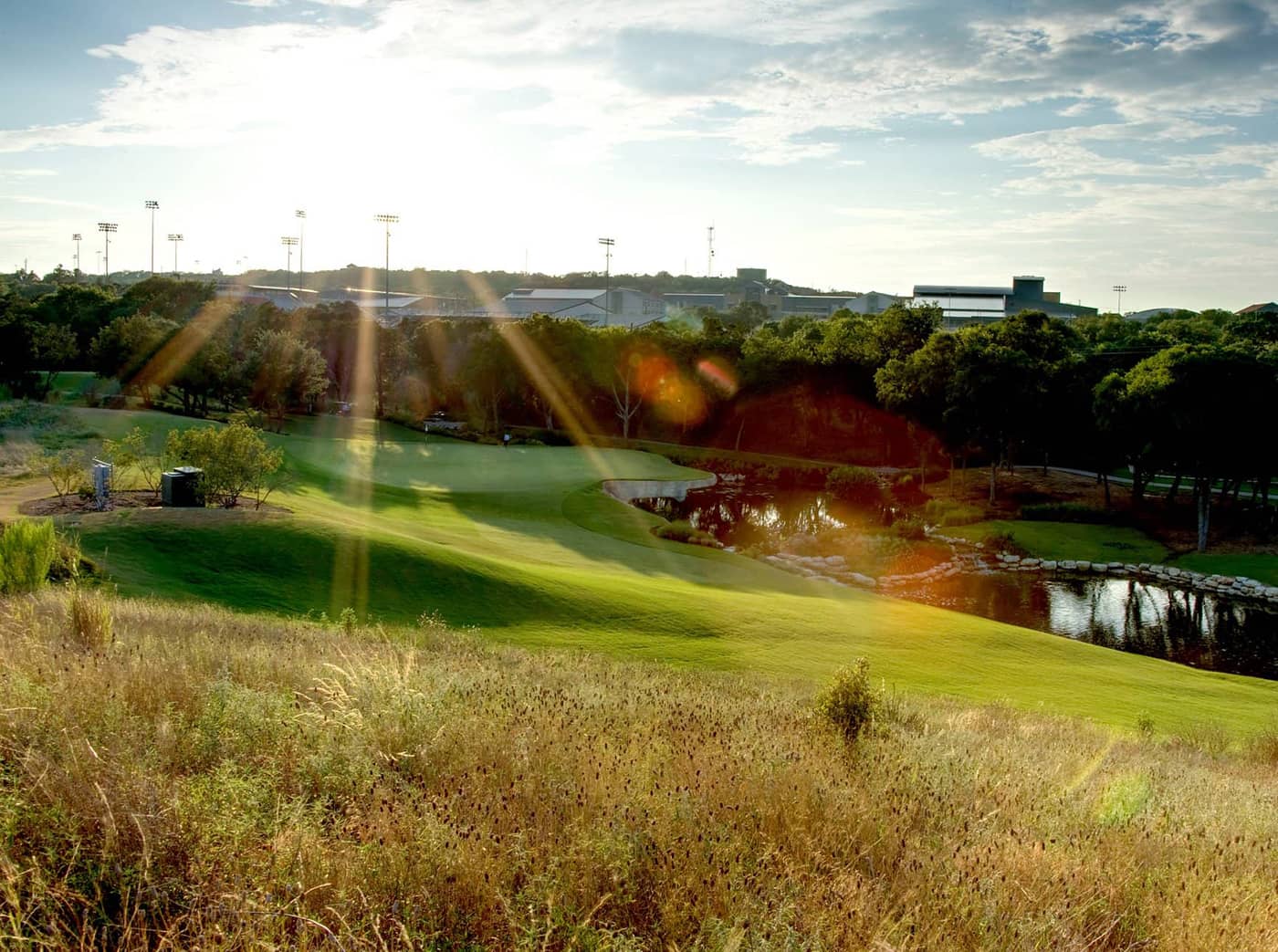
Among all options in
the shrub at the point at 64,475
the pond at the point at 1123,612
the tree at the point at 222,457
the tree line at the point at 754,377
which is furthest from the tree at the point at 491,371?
the shrub at the point at 64,475

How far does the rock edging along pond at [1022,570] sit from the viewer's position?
32312 millimetres

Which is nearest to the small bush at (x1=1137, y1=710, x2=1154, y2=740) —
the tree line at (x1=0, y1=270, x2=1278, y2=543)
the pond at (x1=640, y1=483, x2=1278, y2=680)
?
the pond at (x1=640, y1=483, x2=1278, y2=680)

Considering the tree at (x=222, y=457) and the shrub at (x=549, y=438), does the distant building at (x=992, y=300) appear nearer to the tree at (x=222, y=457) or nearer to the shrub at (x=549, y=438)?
the shrub at (x=549, y=438)

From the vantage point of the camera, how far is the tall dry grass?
462 centimetres

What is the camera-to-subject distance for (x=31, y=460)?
2809 cm

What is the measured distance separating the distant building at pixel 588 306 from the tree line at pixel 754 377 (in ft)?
134

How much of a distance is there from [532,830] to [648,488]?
43.8 meters

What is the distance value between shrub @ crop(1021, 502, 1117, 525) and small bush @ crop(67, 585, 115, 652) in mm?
40443

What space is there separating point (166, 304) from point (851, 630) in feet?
263

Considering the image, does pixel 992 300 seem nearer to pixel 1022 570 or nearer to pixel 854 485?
pixel 854 485

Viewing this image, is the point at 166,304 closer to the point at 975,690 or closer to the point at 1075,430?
the point at 1075,430

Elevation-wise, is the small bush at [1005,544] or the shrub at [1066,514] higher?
the shrub at [1066,514]

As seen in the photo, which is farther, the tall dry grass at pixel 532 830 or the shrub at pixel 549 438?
the shrub at pixel 549 438

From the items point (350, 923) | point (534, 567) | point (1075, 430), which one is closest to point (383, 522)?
point (534, 567)
